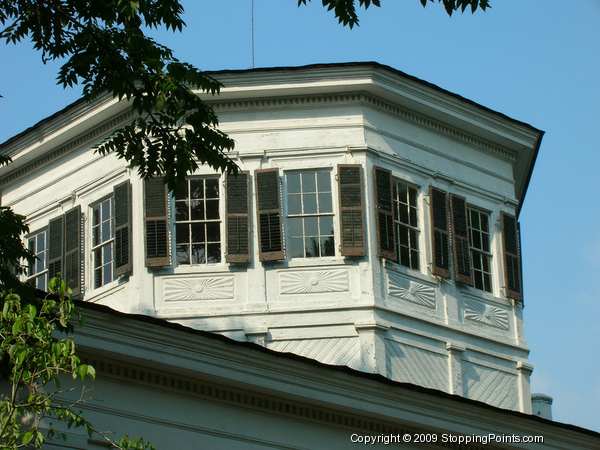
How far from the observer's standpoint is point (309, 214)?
20.5m

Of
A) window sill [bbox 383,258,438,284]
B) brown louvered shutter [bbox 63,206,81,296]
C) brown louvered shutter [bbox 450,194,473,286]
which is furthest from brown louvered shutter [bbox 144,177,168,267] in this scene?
brown louvered shutter [bbox 450,194,473,286]

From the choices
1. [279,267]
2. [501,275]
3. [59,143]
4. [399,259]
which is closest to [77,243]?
[59,143]

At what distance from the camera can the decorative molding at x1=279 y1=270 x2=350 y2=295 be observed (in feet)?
65.6

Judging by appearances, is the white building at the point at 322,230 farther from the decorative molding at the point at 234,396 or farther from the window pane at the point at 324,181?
the decorative molding at the point at 234,396

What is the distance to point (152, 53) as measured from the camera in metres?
11.6

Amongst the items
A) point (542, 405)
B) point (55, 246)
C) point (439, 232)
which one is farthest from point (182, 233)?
point (542, 405)

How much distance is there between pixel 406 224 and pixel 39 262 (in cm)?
745

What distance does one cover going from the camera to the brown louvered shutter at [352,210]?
66.1 ft

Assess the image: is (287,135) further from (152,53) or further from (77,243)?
(152,53)

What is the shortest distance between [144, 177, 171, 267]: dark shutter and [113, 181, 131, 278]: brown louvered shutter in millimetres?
438

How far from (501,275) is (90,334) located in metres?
11.9

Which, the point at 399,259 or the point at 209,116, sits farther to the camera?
the point at 399,259

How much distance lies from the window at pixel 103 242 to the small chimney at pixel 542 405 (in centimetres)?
980

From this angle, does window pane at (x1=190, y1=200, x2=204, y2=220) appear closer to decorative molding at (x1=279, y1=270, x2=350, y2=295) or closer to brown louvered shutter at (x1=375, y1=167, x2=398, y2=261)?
decorative molding at (x1=279, y1=270, x2=350, y2=295)
